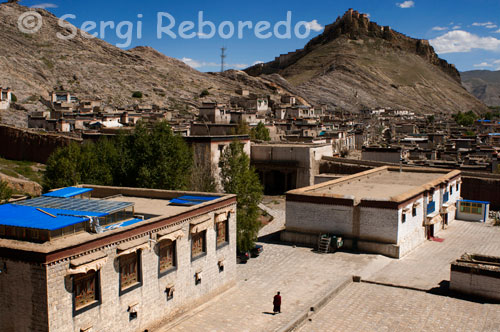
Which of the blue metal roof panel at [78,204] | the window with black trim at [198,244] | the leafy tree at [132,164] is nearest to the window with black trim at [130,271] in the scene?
the blue metal roof panel at [78,204]

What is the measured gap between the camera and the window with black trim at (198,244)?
15.6 metres

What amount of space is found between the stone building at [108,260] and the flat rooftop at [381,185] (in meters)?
9.82

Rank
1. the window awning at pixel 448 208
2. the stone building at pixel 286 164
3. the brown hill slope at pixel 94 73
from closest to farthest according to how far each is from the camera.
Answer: the window awning at pixel 448 208 < the stone building at pixel 286 164 < the brown hill slope at pixel 94 73

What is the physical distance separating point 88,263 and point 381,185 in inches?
809

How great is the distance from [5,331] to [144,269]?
11.6 ft

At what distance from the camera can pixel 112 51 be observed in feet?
387

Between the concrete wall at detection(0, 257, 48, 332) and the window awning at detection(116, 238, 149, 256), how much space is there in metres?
2.23

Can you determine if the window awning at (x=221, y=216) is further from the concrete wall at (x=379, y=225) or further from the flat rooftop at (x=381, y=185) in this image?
the flat rooftop at (x=381, y=185)

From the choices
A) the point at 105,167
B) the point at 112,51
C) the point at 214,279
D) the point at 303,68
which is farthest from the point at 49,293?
the point at 303,68

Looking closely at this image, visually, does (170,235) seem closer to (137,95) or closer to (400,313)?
(400,313)

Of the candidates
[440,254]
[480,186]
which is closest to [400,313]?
[440,254]

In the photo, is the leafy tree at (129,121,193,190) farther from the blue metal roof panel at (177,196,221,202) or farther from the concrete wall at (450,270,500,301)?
the concrete wall at (450,270,500,301)

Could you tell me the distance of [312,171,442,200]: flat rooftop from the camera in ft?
84.0

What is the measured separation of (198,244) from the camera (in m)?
16.0
